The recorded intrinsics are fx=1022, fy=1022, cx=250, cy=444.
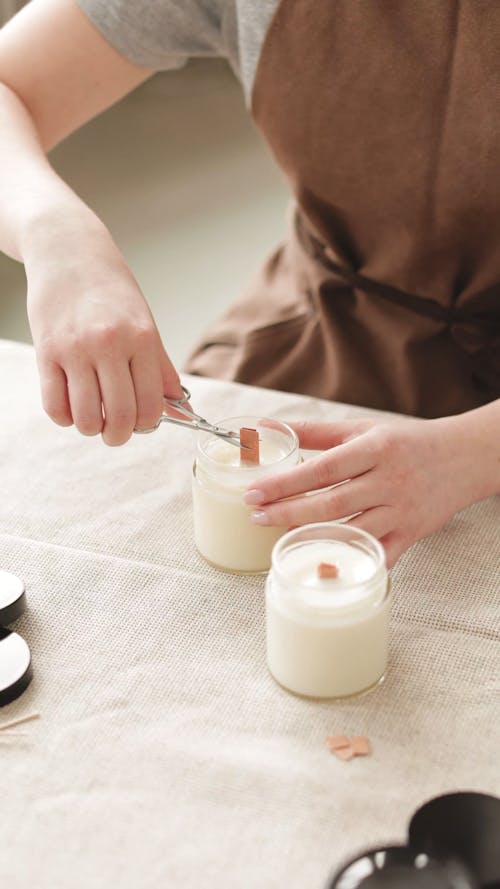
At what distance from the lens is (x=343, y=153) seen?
1.22 metres

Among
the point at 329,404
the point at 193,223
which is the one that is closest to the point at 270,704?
the point at 329,404

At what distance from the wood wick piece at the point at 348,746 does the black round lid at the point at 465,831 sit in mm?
68

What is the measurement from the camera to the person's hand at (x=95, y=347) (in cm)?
92

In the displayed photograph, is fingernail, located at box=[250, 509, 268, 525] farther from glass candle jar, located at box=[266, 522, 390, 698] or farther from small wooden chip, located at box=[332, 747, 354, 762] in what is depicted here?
small wooden chip, located at box=[332, 747, 354, 762]

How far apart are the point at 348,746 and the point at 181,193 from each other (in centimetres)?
253

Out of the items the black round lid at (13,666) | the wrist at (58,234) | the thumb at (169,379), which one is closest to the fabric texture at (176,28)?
the wrist at (58,234)

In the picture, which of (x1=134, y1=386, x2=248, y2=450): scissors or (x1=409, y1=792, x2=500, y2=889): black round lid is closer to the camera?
(x1=409, y1=792, x2=500, y2=889): black round lid

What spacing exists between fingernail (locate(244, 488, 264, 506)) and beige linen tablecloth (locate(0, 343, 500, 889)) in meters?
0.10

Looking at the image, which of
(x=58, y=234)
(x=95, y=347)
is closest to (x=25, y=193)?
(x=58, y=234)

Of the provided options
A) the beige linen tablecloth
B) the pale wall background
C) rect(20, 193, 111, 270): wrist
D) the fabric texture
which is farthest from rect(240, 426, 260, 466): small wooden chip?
the pale wall background

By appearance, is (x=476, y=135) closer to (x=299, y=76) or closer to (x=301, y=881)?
(x=299, y=76)

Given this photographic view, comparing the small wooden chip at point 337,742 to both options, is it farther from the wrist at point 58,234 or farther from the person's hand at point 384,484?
the wrist at point 58,234

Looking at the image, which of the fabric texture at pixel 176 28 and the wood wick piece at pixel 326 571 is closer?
the wood wick piece at pixel 326 571

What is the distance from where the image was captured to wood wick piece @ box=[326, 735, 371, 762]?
2.51 ft
